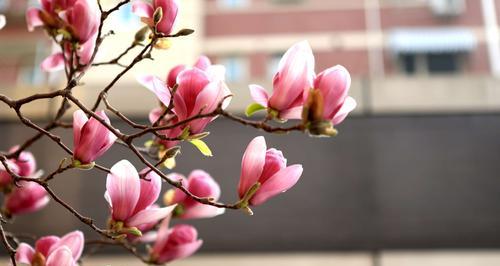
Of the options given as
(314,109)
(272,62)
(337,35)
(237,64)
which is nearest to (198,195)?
(314,109)

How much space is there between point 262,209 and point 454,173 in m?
0.53

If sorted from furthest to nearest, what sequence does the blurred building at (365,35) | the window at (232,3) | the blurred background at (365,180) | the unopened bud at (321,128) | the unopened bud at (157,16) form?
1. the window at (232,3)
2. the blurred building at (365,35)
3. the blurred background at (365,180)
4. the unopened bud at (157,16)
5. the unopened bud at (321,128)

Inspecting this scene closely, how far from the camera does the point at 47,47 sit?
533cm

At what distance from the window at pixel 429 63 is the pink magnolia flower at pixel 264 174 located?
5483 mm

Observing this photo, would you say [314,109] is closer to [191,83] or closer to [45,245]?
[191,83]

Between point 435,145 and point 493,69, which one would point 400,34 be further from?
point 435,145

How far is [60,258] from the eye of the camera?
43 centimetres

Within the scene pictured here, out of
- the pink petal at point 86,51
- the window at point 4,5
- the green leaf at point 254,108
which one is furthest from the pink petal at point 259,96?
the window at point 4,5

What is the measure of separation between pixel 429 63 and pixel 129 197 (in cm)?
571

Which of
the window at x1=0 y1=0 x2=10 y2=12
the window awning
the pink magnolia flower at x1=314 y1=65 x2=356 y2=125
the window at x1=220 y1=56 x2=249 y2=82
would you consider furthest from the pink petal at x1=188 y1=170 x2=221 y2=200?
the window at x1=0 y1=0 x2=10 y2=12

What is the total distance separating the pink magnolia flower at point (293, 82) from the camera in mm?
390

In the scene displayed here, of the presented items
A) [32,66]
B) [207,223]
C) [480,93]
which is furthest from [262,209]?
[32,66]

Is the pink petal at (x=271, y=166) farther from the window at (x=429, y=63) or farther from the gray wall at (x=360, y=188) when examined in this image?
the window at (x=429, y=63)

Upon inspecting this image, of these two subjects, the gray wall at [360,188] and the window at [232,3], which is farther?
the window at [232,3]
